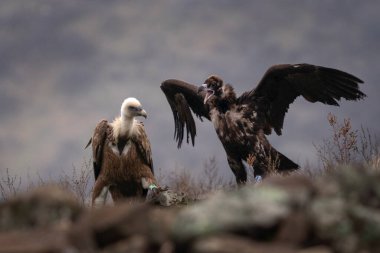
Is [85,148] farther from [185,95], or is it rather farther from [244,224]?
[244,224]

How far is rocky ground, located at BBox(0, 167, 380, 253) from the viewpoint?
2287mm

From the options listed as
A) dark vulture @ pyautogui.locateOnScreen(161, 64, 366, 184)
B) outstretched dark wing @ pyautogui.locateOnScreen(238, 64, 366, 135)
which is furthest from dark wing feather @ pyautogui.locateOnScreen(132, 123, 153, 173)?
outstretched dark wing @ pyautogui.locateOnScreen(238, 64, 366, 135)

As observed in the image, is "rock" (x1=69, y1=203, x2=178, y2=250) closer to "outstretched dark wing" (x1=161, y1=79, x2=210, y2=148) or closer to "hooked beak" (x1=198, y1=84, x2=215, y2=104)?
"hooked beak" (x1=198, y1=84, x2=215, y2=104)

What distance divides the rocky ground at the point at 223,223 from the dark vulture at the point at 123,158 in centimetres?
667

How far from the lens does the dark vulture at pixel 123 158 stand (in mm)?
9461

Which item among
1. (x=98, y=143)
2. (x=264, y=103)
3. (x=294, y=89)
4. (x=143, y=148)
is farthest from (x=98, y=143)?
(x=294, y=89)

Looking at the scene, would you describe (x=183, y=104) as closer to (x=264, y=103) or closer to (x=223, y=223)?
(x=264, y=103)

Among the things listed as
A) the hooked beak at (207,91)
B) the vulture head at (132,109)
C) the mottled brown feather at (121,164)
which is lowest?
the mottled brown feather at (121,164)

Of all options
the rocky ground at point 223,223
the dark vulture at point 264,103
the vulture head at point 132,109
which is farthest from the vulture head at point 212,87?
the rocky ground at point 223,223

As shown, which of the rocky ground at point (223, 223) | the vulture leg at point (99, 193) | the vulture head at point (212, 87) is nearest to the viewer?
the rocky ground at point (223, 223)

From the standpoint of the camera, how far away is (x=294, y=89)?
1083cm

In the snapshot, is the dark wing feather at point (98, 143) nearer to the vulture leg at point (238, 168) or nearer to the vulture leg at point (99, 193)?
the vulture leg at point (99, 193)

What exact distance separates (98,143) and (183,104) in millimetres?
2813

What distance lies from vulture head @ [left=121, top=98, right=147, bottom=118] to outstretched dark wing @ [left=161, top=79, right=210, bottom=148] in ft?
6.95
